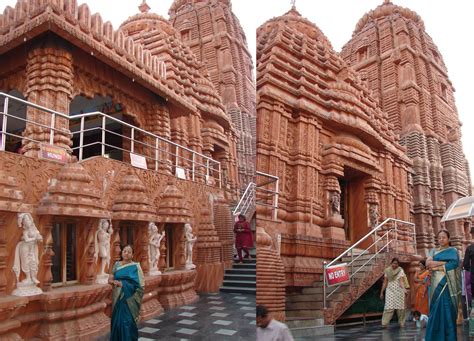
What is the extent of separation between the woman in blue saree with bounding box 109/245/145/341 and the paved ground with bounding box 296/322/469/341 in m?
0.84

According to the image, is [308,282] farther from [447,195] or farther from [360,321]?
Result: [447,195]

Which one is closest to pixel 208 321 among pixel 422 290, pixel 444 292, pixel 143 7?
pixel 143 7

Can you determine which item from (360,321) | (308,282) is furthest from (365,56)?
(308,282)

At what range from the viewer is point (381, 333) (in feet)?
9.11

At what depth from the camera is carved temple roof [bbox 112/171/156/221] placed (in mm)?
1867

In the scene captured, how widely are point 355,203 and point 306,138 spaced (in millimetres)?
1400

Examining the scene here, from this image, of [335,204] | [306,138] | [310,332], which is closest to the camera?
[310,332]

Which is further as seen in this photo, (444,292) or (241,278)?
(444,292)

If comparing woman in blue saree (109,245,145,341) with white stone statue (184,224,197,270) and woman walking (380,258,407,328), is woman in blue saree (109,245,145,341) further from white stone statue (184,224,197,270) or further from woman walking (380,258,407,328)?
woman walking (380,258,407,328)

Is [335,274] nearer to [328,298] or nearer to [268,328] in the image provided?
[328,298]

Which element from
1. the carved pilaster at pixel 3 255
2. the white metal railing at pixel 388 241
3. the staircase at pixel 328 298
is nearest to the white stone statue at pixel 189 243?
the staircase at pixel 328 298

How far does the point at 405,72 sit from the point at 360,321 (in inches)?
147

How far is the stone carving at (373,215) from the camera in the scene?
11.2 ft

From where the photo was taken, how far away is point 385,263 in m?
3.31
